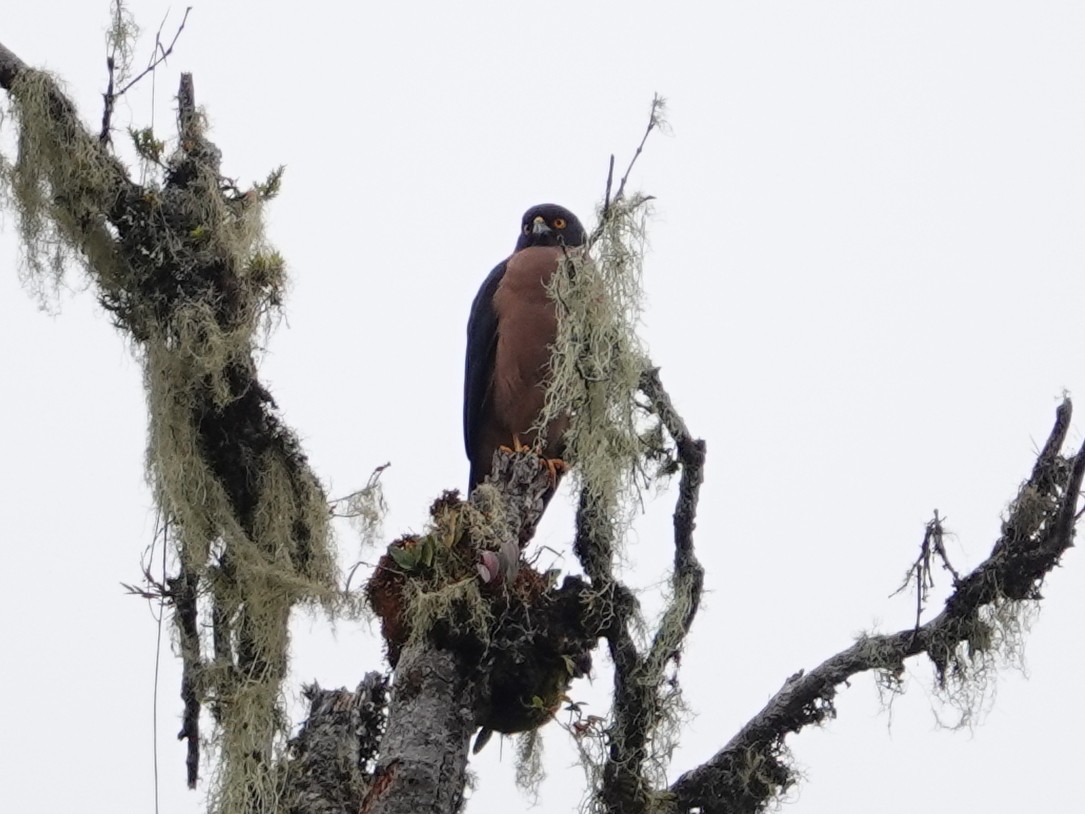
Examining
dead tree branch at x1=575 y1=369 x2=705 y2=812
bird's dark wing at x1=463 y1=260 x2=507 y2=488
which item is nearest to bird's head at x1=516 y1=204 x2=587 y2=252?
bird's dark wing at x1=463 y1=260 x2=507 y2=488

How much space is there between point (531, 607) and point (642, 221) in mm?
1262

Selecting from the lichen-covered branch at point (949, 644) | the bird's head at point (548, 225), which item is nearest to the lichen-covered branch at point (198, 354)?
the lichen-covered branch at point (949, 644)

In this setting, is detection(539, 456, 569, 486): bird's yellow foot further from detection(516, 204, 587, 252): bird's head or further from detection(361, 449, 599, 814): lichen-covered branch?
detection(516, 204, 587, 252): bird's head

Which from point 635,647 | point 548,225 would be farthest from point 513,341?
point 635,647

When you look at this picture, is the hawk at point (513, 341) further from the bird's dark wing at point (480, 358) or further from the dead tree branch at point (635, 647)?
the dead tree branch at point (635, 647)

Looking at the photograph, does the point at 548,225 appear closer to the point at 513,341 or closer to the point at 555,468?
the point at 513,341

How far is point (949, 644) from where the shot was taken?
14.6ft

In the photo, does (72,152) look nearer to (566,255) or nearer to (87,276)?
(87,276)

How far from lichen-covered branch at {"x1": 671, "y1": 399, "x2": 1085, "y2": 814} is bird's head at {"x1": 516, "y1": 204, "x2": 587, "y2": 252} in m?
3.11

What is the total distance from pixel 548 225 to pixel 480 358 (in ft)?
2.77

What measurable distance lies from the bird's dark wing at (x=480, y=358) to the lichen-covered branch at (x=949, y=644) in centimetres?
259

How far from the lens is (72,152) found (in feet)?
16.3

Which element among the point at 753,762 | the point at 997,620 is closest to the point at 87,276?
the point at 753,762

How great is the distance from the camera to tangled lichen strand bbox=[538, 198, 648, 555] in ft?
14.8
